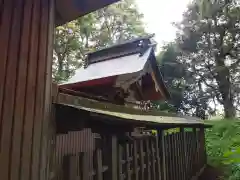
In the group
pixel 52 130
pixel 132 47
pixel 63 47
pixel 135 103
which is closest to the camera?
pixel 52 130

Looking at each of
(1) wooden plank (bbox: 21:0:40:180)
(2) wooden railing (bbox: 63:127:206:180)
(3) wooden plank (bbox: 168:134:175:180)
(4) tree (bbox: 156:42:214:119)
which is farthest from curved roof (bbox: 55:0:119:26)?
(4) tree (bbox: 156:42:214:119)

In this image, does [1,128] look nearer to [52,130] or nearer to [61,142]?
[52,130]

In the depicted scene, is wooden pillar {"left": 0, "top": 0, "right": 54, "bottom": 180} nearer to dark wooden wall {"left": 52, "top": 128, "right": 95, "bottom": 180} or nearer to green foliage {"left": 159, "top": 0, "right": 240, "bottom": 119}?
dark wooden wall {"left": 52, "top": 128, "right": 95, "bottom": 180}

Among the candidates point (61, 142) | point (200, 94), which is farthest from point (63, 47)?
point (61, 142)

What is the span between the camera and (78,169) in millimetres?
2715

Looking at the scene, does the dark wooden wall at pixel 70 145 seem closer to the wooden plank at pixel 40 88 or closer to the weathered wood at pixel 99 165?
the weathered wood at pixel 99 165

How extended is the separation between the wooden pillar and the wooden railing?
0.63 meters

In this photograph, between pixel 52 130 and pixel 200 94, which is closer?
pixel 52 130

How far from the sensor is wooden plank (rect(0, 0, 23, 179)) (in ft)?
5.52

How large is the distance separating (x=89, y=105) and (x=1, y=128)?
4.17 ft

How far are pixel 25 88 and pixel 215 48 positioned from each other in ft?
59.3

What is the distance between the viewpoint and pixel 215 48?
17875 mm

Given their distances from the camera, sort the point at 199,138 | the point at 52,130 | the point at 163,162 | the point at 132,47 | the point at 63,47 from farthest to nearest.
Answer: the point at 63,47, the point at 199,138, the point at 132,47, the point at 163,162, the point at 52,130

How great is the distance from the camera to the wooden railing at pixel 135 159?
274 centimetres
